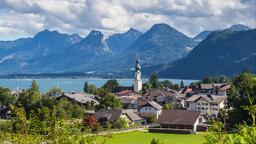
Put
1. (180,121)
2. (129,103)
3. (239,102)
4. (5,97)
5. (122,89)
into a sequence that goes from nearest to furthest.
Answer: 1. (239,102)
2. (180,121)
3. (5,97)
4. (129,103)
5. (122,89)

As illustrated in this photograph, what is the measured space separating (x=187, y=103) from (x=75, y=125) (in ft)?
217

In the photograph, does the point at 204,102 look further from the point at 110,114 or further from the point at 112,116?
the point at 112,116

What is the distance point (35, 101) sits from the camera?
5709cm

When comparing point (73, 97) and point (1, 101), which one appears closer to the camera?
point (1, 101)

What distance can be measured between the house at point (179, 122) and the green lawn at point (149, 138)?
1.97 metres

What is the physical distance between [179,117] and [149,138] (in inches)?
375

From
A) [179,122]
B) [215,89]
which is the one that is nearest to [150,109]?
[179,122]

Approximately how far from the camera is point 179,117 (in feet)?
176

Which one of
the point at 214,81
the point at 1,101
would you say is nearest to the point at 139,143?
the point at 1,101

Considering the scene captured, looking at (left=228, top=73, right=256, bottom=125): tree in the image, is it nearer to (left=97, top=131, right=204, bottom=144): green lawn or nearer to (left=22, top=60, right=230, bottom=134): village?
(left=22, top=60, right=230, bottom=134): village

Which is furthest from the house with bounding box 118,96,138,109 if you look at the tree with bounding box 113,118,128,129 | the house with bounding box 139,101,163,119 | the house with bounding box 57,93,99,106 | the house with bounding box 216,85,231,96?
the house with bounding box 216,85,231,96

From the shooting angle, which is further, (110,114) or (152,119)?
(152,119)

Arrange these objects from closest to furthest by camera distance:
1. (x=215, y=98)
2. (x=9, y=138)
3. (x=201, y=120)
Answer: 1. (x=9, y=138)
2. (x=201, y=120)
3. (x=215, y=98)

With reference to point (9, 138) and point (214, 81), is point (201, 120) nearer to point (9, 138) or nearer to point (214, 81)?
point (9, 138)
